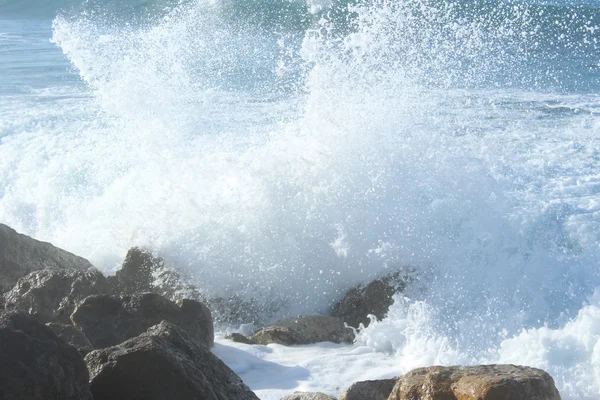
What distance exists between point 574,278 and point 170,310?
114 inches

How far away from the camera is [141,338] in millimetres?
3158

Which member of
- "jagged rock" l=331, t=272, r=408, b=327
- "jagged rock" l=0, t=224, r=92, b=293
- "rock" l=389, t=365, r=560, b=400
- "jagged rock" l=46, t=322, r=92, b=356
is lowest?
"rock" l=389, t=365, r=560, b=400

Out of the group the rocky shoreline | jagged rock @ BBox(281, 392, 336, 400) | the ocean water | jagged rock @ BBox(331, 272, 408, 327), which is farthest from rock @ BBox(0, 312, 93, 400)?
jagged rock @ BBox(331, 272, 408, 327)

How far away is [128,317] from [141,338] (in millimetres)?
1583

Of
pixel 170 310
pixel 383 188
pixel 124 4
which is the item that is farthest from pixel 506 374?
pixel 124 4

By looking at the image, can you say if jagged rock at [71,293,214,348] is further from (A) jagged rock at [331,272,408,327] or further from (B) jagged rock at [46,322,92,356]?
(A) jagged rock at [331,272,408,327]

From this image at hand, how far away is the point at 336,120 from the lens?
7.21m

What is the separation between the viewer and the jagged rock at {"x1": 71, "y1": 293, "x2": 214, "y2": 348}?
15.0 ft

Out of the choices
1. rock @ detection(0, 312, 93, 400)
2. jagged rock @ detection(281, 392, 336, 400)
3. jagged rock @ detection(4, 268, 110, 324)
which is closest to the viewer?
rock @ detection(0, 312, 93, 400)

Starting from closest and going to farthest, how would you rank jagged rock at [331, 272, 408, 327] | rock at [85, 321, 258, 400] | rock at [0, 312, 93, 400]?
rock at [0, 312, 93, 400], rock at [85, 321, 258, 400], jagged rock at [331, 272, 408, 327]

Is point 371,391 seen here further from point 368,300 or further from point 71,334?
point 368,300

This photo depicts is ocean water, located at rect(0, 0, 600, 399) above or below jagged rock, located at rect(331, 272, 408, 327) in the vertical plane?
above

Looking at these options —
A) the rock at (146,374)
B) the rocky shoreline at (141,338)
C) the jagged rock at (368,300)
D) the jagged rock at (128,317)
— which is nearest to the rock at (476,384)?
the rocky shoreline at (141,338)

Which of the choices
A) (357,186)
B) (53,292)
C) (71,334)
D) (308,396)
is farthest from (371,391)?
(357,186)
